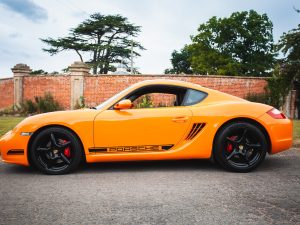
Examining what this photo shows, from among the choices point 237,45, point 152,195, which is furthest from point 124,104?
point 237,45

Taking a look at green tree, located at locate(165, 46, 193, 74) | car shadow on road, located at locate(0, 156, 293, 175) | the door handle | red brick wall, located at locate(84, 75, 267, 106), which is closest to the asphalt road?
car shadow on road, located at locate(0, 156, 293, 175)

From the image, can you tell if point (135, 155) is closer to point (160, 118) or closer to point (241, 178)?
point (160, 118)

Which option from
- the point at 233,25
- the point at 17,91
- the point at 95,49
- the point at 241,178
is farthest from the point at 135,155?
the point at 233,25

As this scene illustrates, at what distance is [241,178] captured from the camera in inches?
156

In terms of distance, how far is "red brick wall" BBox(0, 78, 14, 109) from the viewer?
74.9 feet

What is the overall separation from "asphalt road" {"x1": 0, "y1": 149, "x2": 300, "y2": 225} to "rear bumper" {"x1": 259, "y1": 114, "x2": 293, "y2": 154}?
0.35 m

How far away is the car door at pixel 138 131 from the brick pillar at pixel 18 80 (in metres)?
19.1

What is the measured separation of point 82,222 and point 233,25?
146ft

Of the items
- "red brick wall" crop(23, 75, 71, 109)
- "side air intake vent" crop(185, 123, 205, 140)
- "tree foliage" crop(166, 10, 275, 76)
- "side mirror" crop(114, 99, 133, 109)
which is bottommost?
"side air intake vent" crop(185, 123, 205, 140)

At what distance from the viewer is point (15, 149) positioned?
4242 millimetres

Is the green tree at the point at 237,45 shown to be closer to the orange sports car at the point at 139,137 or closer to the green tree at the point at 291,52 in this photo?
the green tree at the point at 291,52

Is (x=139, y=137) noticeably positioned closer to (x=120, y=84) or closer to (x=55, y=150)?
(x=55, y=150)

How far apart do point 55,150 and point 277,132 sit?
9.67ft

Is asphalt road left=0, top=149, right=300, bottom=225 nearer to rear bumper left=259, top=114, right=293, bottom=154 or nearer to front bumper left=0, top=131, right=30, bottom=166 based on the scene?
front bumper left=0, top=131, right=30, bottom=166
